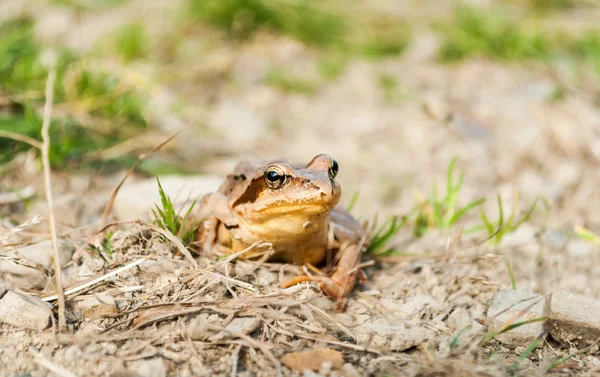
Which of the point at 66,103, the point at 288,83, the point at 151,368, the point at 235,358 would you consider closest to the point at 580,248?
the point at 235,358

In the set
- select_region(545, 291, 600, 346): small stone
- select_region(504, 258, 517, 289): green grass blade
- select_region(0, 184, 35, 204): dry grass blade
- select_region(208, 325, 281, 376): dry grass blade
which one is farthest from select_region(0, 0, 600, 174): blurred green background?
select_region(545, 291, 600, 346): small stone

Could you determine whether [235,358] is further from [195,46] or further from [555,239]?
[195,46]

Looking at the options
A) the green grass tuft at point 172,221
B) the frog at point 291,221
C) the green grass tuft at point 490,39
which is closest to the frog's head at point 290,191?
the frog at point 291,221

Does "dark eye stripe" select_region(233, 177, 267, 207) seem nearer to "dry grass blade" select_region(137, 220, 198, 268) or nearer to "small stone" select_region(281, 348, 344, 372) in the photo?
"dry grass blade" select_region(137, 220, 198, 268)

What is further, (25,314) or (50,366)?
(25,314)

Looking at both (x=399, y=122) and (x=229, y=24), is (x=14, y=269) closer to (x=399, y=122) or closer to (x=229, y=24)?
(x=399, y=122)
